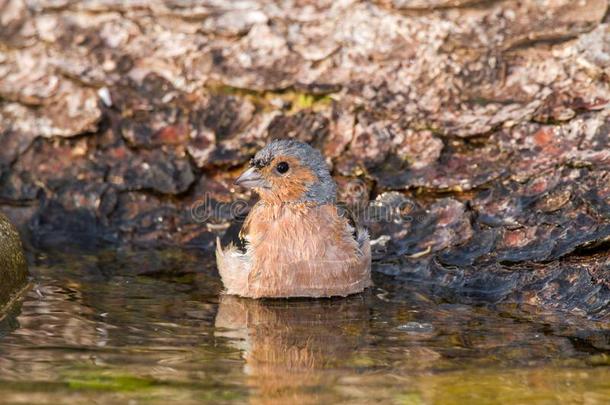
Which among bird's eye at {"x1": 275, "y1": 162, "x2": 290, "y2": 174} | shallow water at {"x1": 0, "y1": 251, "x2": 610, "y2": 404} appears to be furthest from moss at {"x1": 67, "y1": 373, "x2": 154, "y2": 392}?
bird's eye at {"x1": 275, "y1": 162, "x2": 290, "y2": 174}

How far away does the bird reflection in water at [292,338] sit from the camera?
16.0ft

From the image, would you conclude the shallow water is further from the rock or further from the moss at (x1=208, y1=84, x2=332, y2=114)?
the moss at (x1=208, y1=84, x2=332, y2=114)

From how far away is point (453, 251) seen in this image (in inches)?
291

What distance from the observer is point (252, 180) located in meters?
7.34

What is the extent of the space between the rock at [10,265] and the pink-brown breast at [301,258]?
1.43 m

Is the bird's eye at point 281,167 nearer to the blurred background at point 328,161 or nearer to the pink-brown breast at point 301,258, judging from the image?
the pink-brown breast at point 301,258

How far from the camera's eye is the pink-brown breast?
692 cm

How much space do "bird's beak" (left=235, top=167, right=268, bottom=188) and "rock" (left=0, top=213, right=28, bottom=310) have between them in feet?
5.43

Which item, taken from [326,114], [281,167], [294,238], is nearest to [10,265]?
[294,238]

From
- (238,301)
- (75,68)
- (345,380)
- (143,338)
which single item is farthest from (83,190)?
(345,380)

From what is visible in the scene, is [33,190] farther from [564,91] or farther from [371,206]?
[564,91]
